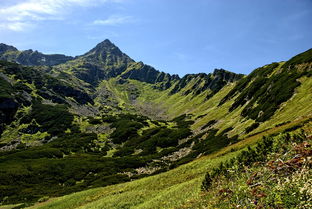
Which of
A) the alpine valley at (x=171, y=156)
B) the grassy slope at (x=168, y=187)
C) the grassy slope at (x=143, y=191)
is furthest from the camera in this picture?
the grassy slope at (x=143, y=191)

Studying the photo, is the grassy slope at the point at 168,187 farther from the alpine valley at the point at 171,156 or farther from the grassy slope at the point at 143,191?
the alpine valley at the point at 171,156

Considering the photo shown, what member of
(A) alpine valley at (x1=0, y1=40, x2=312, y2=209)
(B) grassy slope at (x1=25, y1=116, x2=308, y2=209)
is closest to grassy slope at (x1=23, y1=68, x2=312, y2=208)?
(B) grassy slope at (x1=25, y1=116, x2=308, y2=209)

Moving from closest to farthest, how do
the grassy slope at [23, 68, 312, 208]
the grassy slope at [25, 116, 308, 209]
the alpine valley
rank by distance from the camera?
the alpine valley, the grassy slope at [23, 68, 312, 208], the grassy slope at [25, 116, 308, 209]

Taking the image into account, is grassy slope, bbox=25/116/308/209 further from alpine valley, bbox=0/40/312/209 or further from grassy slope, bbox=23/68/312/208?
alpine valley, bbox=0/40/312/209

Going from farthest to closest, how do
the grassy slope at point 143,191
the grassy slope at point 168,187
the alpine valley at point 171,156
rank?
the grassy slope at point 143,191 < the grassy slope at point 168,187 < the alpine valley at point 171,156

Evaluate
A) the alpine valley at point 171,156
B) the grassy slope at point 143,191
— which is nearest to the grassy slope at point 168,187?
the grassy slope at point 143,191

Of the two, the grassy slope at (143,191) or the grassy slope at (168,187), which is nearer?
the grassy slope at (168,187)

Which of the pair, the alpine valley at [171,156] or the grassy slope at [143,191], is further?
the grassy slope at [143,191]

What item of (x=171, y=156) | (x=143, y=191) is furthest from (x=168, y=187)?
(x=171, y=156)

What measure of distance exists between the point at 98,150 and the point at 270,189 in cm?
9650

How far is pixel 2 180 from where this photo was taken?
217 ft

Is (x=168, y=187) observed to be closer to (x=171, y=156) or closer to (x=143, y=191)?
(x=143, y=191)

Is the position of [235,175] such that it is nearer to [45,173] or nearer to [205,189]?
[205,189]

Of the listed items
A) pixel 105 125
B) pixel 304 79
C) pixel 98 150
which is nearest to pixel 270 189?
pixel 304 79
